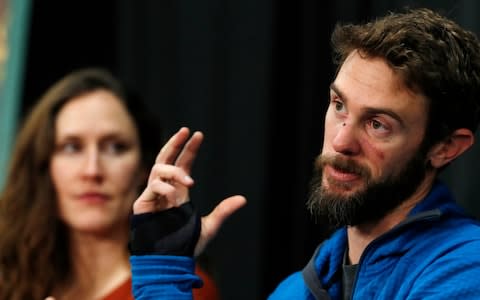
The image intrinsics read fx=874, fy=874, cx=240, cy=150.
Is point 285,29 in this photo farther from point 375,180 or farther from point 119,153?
point 375,180

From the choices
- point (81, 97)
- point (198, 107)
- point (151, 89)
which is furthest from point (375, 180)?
point (151, 89)

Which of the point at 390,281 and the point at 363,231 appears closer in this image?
the point at 390,281

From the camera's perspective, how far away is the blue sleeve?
1551 millimetres

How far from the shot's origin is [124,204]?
7.07ft

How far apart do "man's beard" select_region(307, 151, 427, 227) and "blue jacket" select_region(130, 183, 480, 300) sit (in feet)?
0.14

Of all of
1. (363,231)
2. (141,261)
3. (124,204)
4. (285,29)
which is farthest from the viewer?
(285,29)

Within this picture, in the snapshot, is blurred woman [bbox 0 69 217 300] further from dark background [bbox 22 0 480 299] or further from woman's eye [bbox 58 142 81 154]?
dark background [bbox 22 0 480 299]

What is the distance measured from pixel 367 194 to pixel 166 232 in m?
0.40

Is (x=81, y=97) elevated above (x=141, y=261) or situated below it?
above

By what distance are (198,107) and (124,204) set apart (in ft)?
1.72

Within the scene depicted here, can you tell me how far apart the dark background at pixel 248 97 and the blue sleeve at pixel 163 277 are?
0.74 m

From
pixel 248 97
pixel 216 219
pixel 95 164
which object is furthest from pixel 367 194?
pixel 248 97

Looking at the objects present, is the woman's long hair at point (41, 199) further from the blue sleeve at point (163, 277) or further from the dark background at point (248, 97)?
the blue sleeve at point (163, 277)

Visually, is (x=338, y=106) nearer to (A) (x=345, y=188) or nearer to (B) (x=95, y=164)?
(A) (x=345, y=188)
